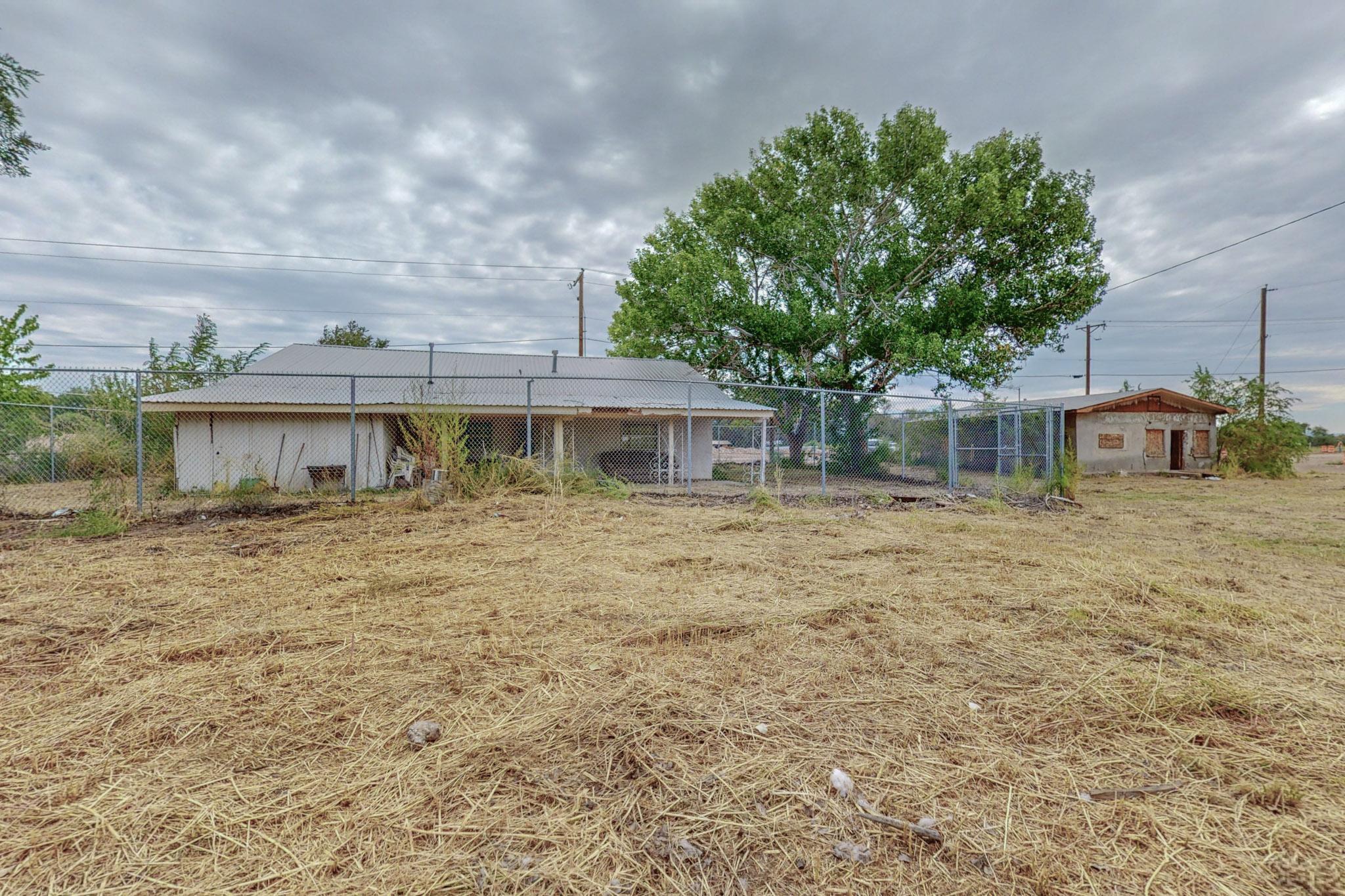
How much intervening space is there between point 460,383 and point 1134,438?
917 inches

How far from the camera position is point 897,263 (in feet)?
53.4

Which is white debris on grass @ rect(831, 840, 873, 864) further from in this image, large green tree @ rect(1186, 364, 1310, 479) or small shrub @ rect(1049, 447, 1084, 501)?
large green tree @ rect(1186, 364, 1310, 479)

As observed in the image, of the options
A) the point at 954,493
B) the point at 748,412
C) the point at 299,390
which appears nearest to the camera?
the point at 954,493

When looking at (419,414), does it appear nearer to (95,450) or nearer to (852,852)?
(95,450)

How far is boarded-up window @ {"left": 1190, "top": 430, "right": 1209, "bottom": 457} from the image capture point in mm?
20734

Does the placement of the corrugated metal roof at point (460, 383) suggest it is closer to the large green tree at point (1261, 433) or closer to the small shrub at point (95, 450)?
the small shrub at point (95, 450)

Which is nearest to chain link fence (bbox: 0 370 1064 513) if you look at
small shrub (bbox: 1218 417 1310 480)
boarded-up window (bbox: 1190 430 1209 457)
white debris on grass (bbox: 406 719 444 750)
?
white debris on grass (bbox: 406 719 444 750)

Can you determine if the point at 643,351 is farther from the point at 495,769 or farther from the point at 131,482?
the point at 495,769

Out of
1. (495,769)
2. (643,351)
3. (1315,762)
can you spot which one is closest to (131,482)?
(495,769)

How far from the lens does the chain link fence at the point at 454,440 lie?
8172mm

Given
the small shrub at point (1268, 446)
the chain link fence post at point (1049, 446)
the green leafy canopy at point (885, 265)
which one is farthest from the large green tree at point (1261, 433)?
the chain link fence post at point (1049, 446)

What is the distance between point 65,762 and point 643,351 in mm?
18566

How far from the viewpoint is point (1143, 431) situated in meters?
20.2

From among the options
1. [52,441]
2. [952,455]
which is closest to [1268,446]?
[952,455]
